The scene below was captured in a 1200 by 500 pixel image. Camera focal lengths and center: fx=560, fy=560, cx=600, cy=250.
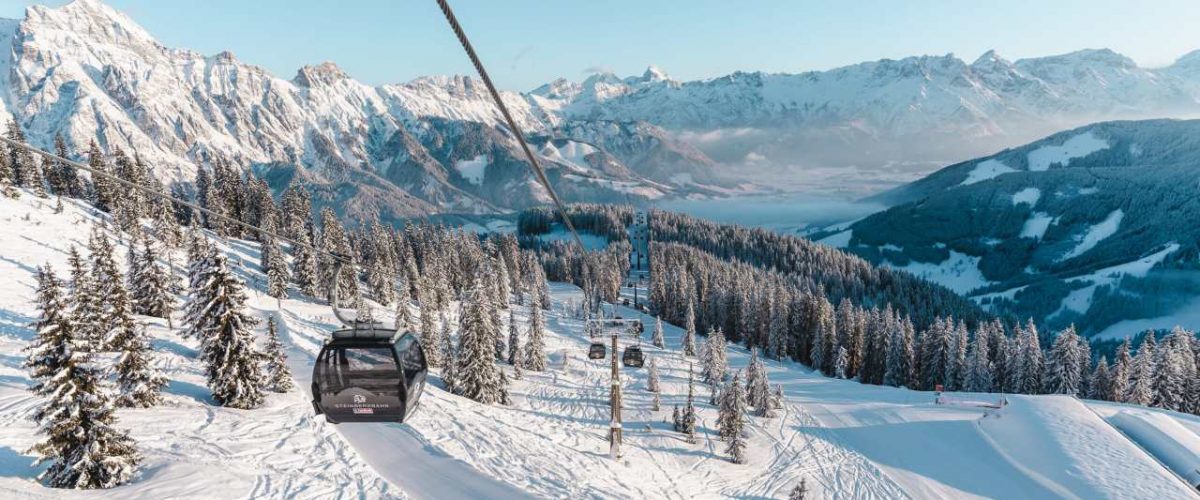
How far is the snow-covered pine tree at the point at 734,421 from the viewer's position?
161ft

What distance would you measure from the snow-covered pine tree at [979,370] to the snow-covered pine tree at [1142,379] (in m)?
13.8

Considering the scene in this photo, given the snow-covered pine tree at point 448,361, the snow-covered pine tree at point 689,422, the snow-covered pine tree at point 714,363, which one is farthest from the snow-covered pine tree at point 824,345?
the snow-covered pine tree at point 448,361

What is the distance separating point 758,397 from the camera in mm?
61438

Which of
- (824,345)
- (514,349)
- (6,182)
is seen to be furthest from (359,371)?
(6,182)

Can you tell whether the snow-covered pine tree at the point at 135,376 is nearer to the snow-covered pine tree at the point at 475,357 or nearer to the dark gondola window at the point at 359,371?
the dark gondola window at the point at 359,371

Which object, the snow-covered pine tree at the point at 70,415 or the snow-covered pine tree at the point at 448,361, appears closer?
the snow-covered pine tree at the point at 70,415

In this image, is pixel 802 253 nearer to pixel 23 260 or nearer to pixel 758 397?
pixel 758 397

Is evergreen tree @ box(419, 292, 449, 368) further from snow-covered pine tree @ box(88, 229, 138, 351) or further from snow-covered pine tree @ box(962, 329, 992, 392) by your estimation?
Answer: snow-covered pine tree @ box(962, 329, 992, 392)

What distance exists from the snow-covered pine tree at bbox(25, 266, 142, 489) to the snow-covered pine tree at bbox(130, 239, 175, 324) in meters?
37.2

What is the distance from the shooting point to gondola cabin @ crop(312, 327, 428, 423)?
50.4 ft

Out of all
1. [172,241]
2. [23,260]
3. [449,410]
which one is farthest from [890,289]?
[23,260]

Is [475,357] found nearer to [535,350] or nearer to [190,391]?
[535,350]

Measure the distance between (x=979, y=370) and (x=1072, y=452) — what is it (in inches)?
1178

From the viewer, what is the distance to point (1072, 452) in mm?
47500
